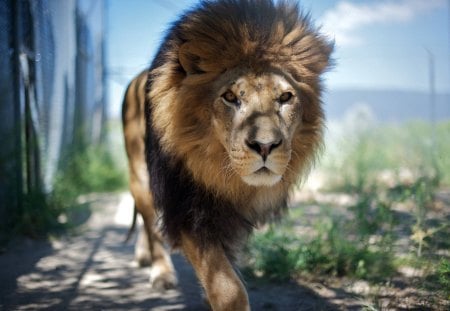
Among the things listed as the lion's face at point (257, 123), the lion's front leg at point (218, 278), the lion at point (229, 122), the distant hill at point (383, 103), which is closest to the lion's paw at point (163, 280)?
the lion at point (229, 122)

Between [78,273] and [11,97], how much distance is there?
1.55m

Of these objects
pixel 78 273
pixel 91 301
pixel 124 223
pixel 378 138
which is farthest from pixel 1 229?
pixel 378 138

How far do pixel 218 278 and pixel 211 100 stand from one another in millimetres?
861

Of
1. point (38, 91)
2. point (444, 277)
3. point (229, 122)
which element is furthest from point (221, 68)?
point (38, 91)

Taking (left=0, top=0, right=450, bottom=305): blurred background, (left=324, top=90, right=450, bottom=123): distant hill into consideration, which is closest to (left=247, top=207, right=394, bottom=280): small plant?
(left=0, top=0, right=450, bottom=305): blurred background

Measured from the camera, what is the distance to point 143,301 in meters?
2.98

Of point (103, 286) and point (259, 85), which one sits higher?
point (259, 85)

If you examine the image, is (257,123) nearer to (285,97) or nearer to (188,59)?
(285,97)

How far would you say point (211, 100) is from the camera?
2.44 meters

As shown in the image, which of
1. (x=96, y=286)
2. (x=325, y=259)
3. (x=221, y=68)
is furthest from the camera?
(x=325, y=259)

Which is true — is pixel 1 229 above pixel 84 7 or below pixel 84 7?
below

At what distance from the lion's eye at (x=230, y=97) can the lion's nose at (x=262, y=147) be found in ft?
0.94

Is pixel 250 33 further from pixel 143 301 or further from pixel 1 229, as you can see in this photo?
pixel 1 229

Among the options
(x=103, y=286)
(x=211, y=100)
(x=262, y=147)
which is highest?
(x=211, y=100)
